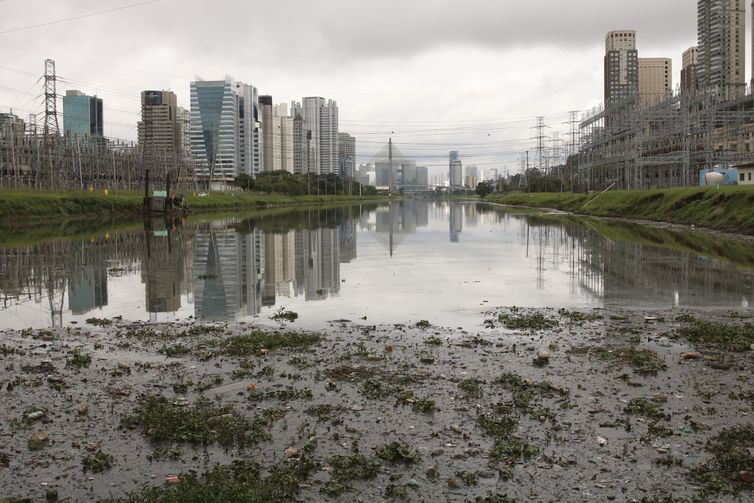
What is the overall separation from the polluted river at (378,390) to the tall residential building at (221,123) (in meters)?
118

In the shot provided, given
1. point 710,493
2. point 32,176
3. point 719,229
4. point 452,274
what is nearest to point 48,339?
point 710,493

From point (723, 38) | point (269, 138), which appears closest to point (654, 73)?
point (723, 38)

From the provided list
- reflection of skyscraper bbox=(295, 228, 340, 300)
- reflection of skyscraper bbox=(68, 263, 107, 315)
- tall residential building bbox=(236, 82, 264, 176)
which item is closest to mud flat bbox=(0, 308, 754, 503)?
reflection of skyscraper bbox=(68, 263, 107, 315)

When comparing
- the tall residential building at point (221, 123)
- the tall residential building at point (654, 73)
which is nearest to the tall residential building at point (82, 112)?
the tall residential building at point (221, 123)

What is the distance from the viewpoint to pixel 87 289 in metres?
19.2

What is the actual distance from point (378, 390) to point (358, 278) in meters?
12.5

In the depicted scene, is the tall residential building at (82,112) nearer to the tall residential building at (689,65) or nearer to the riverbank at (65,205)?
the riverbank at (65,205)

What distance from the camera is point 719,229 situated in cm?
3953

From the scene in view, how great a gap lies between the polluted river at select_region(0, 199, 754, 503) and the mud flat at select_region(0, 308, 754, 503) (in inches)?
1.3

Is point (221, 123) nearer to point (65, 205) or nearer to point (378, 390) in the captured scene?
point (65, 205)

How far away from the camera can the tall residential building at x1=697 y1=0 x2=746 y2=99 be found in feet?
469

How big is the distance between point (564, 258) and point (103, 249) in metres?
21.1

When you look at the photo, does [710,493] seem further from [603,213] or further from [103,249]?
[603,213]

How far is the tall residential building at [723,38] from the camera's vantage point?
143 m
